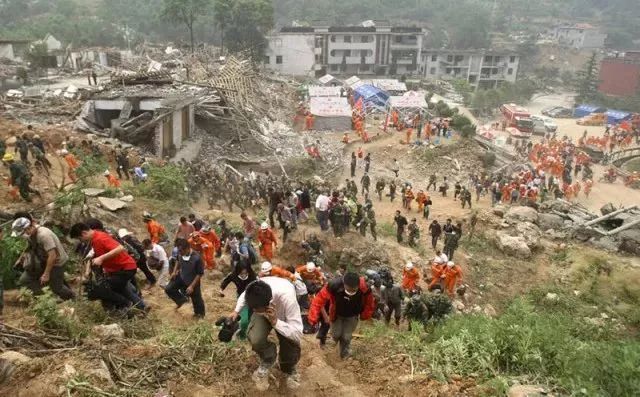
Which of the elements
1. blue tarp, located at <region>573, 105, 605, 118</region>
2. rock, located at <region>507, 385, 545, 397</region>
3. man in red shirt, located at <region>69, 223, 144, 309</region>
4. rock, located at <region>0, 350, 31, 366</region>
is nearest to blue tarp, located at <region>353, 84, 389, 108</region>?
blue tarp, located at <region>573, 105, 605, 118</region>

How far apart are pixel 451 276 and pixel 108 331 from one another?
7.96m

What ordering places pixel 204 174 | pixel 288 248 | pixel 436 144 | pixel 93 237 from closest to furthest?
pixel 93 237 → pixel 288 248 → pixel 204 174 → pixel 436 144

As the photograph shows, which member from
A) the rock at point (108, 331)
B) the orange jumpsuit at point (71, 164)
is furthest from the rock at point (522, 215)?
the rock at point (108, 331)

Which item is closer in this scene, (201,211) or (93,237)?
(93,237)

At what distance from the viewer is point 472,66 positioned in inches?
2188

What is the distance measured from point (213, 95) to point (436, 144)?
518 inches

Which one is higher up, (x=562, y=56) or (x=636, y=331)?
(x=562, y=56)

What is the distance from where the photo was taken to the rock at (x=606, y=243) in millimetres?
16328

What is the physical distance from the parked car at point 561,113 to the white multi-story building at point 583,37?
33816mm

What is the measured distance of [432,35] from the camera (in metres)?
71.4

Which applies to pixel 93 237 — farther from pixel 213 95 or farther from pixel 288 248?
pixel 213 95

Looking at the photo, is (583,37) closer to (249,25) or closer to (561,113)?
(561,113)

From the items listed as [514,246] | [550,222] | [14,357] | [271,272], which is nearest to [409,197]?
[514,246]

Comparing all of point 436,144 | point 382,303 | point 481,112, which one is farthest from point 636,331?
point 481,112
